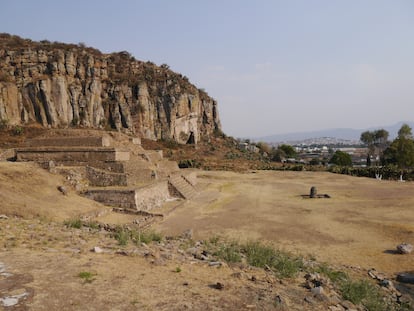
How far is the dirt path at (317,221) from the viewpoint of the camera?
9.74m

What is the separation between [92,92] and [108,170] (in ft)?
90.7

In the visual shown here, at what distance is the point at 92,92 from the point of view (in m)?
41.0

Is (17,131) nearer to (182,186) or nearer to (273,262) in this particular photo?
(182,186)

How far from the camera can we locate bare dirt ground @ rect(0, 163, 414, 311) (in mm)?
4688

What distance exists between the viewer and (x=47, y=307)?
4.18 meters

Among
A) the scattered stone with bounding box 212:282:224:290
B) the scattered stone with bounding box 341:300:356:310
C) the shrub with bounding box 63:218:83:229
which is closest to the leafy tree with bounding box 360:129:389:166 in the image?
the shrub with bounding box 63:218:83:229

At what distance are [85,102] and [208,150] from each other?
63.3 ft

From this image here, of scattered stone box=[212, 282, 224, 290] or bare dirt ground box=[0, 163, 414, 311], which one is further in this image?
scattered stone box=[212, 282, 224, 290]

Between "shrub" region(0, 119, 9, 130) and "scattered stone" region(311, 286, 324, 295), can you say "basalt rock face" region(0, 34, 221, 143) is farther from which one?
"scattered stone" region(311, 286, 324, 295)

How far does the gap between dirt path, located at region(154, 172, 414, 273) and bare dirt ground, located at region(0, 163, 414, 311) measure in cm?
4

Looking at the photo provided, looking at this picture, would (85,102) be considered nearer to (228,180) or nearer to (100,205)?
(228,180)

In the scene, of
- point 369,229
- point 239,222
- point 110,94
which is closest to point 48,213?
point 239,222

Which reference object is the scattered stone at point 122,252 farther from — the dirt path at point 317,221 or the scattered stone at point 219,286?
the dirt path at point 317,221

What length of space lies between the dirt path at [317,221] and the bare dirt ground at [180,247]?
4 cm
